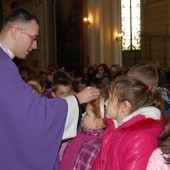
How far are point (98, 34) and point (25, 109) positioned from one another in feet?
52.9

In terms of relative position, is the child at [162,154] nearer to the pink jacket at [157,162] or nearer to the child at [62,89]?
the pink jacket at [157,162]

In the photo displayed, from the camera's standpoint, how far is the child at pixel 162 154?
2.72 meters

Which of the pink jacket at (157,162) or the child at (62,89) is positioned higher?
the child at (62,89)

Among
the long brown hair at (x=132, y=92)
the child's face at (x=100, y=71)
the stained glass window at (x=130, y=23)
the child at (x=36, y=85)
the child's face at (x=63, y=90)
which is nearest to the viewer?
the long brown hair at (x=132, y=92)

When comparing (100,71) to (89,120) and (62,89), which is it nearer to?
(62,89)

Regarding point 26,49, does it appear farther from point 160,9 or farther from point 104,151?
point 160,9

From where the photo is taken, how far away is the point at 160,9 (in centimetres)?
2631

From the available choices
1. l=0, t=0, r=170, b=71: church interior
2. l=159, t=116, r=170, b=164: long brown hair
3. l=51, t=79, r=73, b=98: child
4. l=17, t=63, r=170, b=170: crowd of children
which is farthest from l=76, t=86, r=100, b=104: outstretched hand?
l=0, t=0, r=170, b=71: church interior

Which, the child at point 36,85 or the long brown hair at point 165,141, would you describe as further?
the child at point 36,85

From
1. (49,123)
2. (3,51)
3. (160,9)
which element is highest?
(160,9)

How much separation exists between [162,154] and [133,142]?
0.24 metres

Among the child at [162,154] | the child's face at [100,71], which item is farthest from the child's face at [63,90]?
the child's face at [100,71]

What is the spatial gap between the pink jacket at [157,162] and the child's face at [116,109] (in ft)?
1.48

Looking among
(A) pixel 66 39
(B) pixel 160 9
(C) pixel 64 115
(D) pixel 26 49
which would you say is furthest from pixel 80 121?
(B) pixel 160 9
